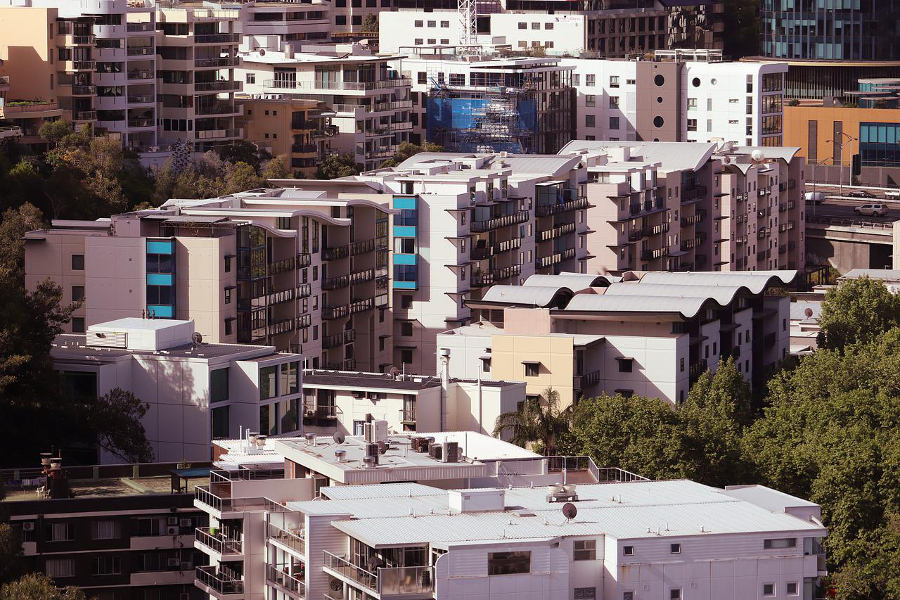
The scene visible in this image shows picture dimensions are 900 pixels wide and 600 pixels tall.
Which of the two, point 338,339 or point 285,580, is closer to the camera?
point 285,580

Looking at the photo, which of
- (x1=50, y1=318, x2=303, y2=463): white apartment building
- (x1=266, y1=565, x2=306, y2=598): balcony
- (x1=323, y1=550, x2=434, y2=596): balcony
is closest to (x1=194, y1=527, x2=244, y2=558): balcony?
(x1=266, y1=565, x2=306, y2=598): balcony

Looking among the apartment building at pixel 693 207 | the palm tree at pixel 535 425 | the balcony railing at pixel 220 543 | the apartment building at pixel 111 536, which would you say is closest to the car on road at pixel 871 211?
the apartment building at pixel 693 207

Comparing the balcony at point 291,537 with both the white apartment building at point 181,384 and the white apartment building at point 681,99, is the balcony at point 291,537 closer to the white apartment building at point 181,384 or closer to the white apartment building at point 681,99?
the white apartment building at point 181,384

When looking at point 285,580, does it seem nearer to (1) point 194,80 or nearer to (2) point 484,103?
(1) point 194,80

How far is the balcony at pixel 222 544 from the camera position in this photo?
64312 mm

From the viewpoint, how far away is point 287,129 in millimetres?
161500

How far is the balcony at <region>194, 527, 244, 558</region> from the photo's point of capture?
211 feet

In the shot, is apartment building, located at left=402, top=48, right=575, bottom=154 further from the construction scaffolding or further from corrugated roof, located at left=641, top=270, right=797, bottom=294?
corrugated roof, located at left=641, top=270, right=797, bottom=294

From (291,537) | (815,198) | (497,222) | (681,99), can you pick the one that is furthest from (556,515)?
(681,99)

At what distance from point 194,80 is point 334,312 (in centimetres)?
5648

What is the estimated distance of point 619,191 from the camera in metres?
130

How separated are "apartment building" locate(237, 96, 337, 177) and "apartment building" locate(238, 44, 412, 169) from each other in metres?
4.29

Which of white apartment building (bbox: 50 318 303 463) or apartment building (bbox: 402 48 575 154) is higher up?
apartment building (bbox: 402 48 575 154)

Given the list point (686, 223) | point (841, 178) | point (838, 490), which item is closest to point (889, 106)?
point (841, 178)
